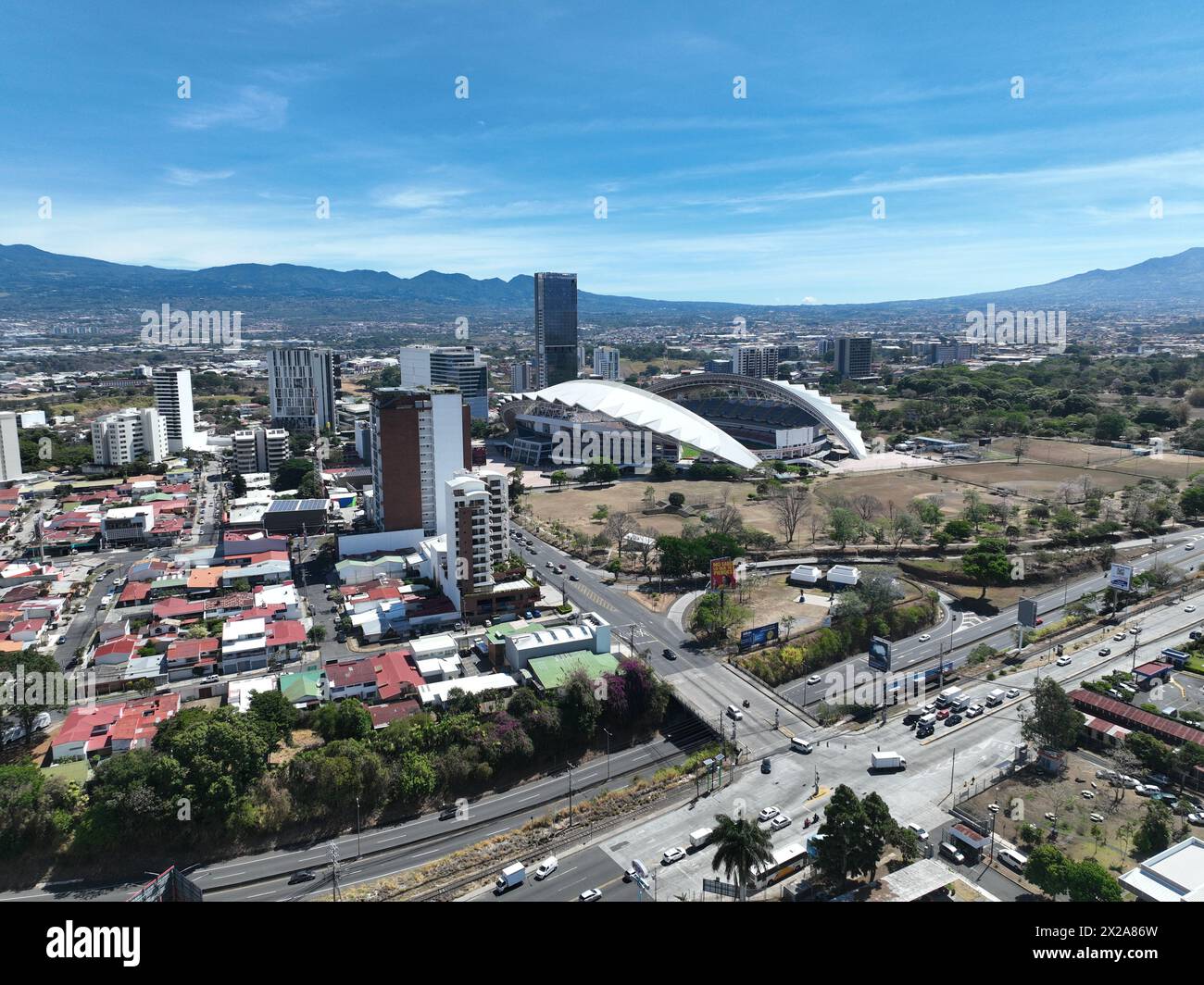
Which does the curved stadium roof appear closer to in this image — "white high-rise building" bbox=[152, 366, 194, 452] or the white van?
"white high-rise building" bbox=[152, 366, 194, 452]

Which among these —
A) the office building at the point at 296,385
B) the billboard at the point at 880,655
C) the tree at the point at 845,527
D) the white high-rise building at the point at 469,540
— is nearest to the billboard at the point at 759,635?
the billboard at the point at 880,655

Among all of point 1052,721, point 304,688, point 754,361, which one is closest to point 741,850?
point 1052,721

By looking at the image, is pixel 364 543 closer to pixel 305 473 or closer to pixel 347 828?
Answer: pixel 305 473

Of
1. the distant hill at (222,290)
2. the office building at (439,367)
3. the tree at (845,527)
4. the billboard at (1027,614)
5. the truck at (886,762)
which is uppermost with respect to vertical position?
the distant hill at (222,290)

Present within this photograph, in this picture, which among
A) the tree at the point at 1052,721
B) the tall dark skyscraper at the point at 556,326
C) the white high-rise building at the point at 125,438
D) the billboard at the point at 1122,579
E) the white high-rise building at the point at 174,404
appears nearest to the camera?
the tree at the point at 1052,721

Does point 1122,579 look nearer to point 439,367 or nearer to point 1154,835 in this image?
point 1154,835

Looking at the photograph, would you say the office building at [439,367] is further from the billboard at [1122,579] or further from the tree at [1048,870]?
the tree at [1048,870]
